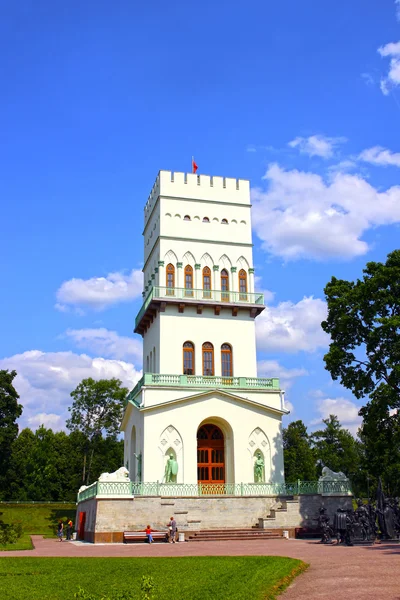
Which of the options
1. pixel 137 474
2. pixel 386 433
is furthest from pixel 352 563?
pixel 137 474

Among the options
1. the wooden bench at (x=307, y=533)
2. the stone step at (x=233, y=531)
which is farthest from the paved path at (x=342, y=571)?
the wooden bench at (x=307, y=533)

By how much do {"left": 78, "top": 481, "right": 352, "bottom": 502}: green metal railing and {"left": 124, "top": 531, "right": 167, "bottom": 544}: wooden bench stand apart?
189 centimetres

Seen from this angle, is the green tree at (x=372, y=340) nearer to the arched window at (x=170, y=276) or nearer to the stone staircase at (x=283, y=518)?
the stone staircase at (x=283, y=518)

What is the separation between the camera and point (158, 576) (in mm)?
13297

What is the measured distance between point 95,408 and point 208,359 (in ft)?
89.9

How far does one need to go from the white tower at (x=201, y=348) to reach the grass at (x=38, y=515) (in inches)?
453

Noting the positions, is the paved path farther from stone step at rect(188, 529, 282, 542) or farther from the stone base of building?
the stone base of building

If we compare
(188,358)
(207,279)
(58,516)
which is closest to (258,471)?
(188,358)

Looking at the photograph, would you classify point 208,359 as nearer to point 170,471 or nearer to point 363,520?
point 170,471

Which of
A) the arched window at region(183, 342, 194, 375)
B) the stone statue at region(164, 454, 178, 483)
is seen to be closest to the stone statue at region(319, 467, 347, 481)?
the stone statue at region(164, 454, 178, 483)

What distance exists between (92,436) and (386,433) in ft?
130

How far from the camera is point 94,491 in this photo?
95.6 feet

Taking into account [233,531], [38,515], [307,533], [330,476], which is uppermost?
[330,476]

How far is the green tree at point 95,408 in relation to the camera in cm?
6091
